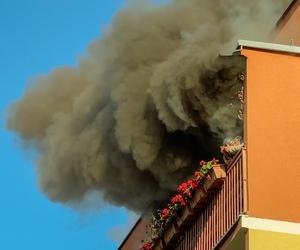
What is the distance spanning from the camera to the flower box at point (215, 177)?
12422mm

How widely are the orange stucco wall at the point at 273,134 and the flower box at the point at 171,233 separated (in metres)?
2.52

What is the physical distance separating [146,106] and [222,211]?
596 centimetres

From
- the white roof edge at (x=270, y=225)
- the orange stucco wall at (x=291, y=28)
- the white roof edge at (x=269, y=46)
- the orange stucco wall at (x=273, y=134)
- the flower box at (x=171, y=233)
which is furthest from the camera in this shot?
the orange stucco wall at (x=291, y=28)

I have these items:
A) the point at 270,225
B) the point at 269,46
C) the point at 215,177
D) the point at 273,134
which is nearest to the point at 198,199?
the point at 215,177

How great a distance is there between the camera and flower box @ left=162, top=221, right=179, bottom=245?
14002 millimetres

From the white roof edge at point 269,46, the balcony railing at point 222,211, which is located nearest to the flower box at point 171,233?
the balcony railing at point 222,211

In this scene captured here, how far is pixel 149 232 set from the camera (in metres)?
16.1

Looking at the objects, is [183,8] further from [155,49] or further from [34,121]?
[34,121]

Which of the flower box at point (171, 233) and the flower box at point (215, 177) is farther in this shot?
the flower box at point (171, 233)

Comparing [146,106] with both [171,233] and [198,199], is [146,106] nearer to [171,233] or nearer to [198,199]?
[171,233]

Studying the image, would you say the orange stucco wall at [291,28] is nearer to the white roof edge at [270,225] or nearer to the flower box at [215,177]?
the flower box at [215,177]

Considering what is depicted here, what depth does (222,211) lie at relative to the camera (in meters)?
12.2

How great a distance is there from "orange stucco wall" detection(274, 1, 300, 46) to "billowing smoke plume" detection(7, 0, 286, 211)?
1020mm

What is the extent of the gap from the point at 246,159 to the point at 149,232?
15.2ft
